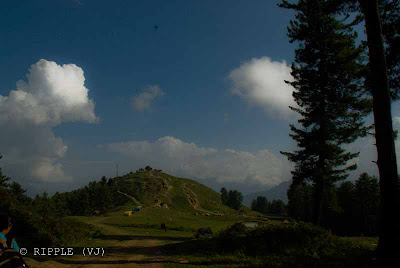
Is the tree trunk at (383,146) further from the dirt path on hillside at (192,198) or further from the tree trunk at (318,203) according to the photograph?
the dirt path on hillside at (192,198)

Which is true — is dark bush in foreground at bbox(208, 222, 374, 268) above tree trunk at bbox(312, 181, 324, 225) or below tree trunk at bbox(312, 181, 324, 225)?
below

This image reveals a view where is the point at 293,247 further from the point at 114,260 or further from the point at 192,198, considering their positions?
the point at 192,198

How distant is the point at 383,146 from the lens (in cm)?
1038

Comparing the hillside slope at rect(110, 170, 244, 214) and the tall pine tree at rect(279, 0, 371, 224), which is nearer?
the tall pine tree at rect(279, 0, 371, 224)

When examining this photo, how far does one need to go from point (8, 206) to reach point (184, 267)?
16.2 m

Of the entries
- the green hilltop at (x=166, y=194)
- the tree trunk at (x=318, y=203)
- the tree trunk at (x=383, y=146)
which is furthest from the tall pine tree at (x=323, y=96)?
the green hilltop at (x=166, y=194)

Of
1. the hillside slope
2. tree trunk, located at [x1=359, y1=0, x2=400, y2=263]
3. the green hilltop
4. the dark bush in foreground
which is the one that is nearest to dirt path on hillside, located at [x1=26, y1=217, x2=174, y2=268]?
the dark bush in foreground

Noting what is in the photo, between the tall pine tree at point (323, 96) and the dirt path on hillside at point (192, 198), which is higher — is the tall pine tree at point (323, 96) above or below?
above

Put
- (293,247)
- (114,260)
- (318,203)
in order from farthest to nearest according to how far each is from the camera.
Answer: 1. (318,203)
2. (293,247)
3. (114,260)

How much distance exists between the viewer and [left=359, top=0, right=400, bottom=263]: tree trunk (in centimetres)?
975

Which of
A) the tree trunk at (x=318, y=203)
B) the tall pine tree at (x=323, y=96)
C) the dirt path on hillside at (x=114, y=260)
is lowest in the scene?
the dirt path on hillside at (x=114, y=260)

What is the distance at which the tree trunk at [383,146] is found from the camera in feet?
32.0

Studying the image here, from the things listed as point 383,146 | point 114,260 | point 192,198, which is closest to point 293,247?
point 383,146

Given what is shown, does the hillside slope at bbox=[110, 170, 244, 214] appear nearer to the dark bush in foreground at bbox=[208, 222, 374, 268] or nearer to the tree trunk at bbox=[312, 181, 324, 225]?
the tree trunk at bbox=[312, 181, 324, 225]
